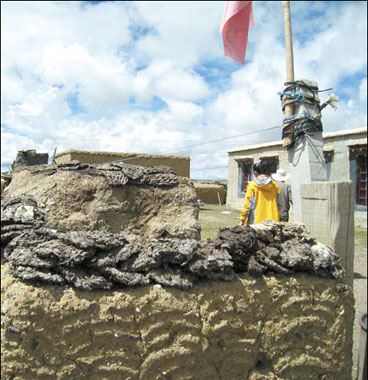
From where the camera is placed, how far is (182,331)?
1972 mm

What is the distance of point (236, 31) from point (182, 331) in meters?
4.36

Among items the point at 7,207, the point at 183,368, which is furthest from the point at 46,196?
the point at 183,368

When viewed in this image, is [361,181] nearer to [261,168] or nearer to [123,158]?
[123,158]

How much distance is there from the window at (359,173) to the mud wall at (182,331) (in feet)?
28.4

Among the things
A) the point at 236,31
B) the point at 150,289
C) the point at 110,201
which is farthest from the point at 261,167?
the point at 236,31

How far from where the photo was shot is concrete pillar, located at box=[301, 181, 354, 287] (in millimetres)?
2641

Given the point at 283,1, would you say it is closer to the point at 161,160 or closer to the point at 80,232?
the point at 80,232

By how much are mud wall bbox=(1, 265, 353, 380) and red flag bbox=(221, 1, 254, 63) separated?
11.9ft

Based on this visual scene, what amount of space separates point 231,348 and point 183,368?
0.32 meters

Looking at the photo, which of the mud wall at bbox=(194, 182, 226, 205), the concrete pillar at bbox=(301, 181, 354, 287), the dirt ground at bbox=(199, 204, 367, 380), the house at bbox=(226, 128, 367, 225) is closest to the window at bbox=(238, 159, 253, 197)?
the mud wall at bbox=(194, 182, 226, 205)

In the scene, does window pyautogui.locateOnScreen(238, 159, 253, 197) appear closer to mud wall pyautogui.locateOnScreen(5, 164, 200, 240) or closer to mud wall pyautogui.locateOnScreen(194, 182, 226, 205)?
mud wall pyautogui.locateOnScreen(194, 182, 226, 205)

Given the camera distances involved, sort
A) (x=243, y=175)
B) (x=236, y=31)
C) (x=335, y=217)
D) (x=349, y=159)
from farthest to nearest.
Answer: (x=243, y=175) < (x=349, y=159) < (x=236, y=31) < (x=335, y=217)

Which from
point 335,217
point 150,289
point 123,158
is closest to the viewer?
point 150,289

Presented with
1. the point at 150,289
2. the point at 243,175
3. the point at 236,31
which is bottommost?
the point at 150,289
